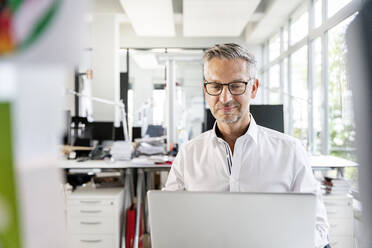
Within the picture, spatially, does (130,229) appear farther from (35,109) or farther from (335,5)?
(335,5)

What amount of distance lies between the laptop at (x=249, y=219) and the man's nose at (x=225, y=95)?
2.52 ft

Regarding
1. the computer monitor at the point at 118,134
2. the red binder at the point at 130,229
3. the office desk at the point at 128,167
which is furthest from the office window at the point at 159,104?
the red binder at the point at 130,229

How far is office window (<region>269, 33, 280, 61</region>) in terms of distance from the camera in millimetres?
6246

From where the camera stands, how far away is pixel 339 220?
8.66ft

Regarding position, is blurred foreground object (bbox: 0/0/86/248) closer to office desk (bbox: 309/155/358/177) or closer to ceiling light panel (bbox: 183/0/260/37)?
office desk (bbox: 309/155/358/177)

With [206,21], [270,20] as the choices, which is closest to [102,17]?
[206,21]

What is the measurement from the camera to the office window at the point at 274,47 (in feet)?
20.5

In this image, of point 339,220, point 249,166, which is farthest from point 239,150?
point 339,220

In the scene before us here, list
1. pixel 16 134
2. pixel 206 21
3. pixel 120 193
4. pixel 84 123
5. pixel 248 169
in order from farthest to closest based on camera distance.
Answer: pixel 206 21
pixel 84 123
pixel 120 193
pixel 248 169
pixel 16 134

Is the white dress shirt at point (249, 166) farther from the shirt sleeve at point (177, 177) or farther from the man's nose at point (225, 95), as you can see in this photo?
the man's nose at point (225, 95)

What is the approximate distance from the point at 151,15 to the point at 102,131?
2.54 metres

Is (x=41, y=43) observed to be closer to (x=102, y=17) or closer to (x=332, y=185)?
(x=332, y=185)

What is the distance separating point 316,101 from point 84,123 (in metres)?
2.97

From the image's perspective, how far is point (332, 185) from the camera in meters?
2.77
